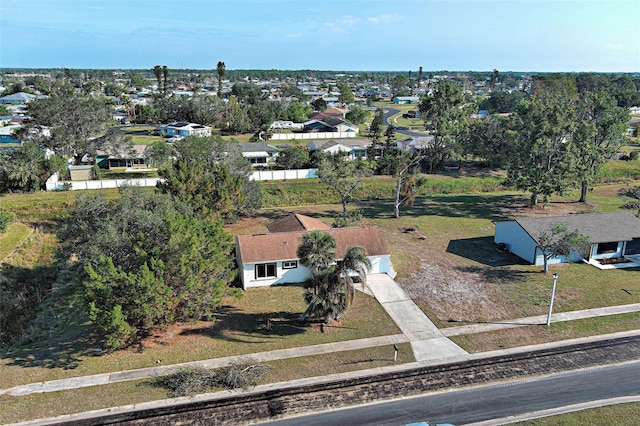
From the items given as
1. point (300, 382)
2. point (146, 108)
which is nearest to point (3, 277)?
point (300, 382)

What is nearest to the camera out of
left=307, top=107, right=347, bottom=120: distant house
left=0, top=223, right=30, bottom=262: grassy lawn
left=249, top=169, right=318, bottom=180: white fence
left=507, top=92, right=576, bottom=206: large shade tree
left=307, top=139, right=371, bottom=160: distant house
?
left=0, top=223, right=30, bottom=262: grassy lawn

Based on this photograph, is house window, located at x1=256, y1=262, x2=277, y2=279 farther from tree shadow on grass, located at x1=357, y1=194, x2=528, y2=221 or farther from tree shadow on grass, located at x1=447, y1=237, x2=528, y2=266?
tree shadow on grass, located at x1=357, y1=194, x2=528, y2=221

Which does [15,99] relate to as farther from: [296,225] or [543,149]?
[543,149]

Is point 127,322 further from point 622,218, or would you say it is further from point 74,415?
point 622,218

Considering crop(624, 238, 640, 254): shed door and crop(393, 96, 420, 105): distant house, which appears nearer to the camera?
crop(624, 238, 640, 254): shed door

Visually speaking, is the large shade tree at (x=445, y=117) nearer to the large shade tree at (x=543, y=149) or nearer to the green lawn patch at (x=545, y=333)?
the large shade tree at (x=543, y=149)

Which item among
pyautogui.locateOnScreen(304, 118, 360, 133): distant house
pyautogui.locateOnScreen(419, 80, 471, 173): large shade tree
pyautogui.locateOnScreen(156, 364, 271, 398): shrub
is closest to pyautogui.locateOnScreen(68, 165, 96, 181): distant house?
pyautogui.locateOnScreen(156, 364, 271, 398): shrub
